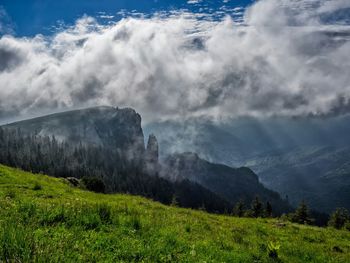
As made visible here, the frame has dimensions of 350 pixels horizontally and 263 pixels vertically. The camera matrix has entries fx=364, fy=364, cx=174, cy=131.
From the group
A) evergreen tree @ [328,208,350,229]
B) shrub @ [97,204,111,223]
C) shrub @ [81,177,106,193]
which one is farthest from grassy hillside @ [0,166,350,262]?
evergreen tree @ [328,208,350,229]

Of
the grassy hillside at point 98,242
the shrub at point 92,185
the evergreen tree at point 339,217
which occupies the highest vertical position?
the grassy hillside at point 98,242

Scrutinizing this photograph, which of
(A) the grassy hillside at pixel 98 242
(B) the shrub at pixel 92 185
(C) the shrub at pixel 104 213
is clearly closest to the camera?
(A) the grassy hillside at pixel 98 242

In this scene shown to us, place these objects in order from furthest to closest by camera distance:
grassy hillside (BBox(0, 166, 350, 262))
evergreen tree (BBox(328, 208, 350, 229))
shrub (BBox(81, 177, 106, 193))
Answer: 1. evergreen tree (BBox(328, 208, 350, 229))
2. shrub (BBox(81, 177, 106, 193))
3. grassy hillside (BBox(0, 166, 350, 262))

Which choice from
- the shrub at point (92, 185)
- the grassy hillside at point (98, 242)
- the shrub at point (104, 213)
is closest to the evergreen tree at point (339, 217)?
the shrub at point (92, 185)

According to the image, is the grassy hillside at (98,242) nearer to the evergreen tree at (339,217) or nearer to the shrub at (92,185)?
the shrub at (92,185)

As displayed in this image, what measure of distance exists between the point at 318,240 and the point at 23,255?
22.2 m

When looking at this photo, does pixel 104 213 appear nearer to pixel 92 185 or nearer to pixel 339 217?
pixel 92 185

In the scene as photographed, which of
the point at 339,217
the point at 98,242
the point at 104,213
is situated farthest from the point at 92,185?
the point at 98,242

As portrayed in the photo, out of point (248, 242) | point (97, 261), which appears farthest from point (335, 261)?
point (97, 261)

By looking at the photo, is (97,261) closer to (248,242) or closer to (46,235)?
(46,235)

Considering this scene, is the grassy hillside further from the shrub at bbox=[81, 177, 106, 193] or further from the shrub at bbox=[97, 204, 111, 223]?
the shrub at bbox=[81, 177, 106, 193]

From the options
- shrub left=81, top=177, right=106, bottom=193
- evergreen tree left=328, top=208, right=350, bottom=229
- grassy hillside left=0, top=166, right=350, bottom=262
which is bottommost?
evergreen tree left=328, top=208, right=350, bottom=229

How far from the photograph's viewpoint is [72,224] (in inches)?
450

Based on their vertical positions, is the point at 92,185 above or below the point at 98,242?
below
